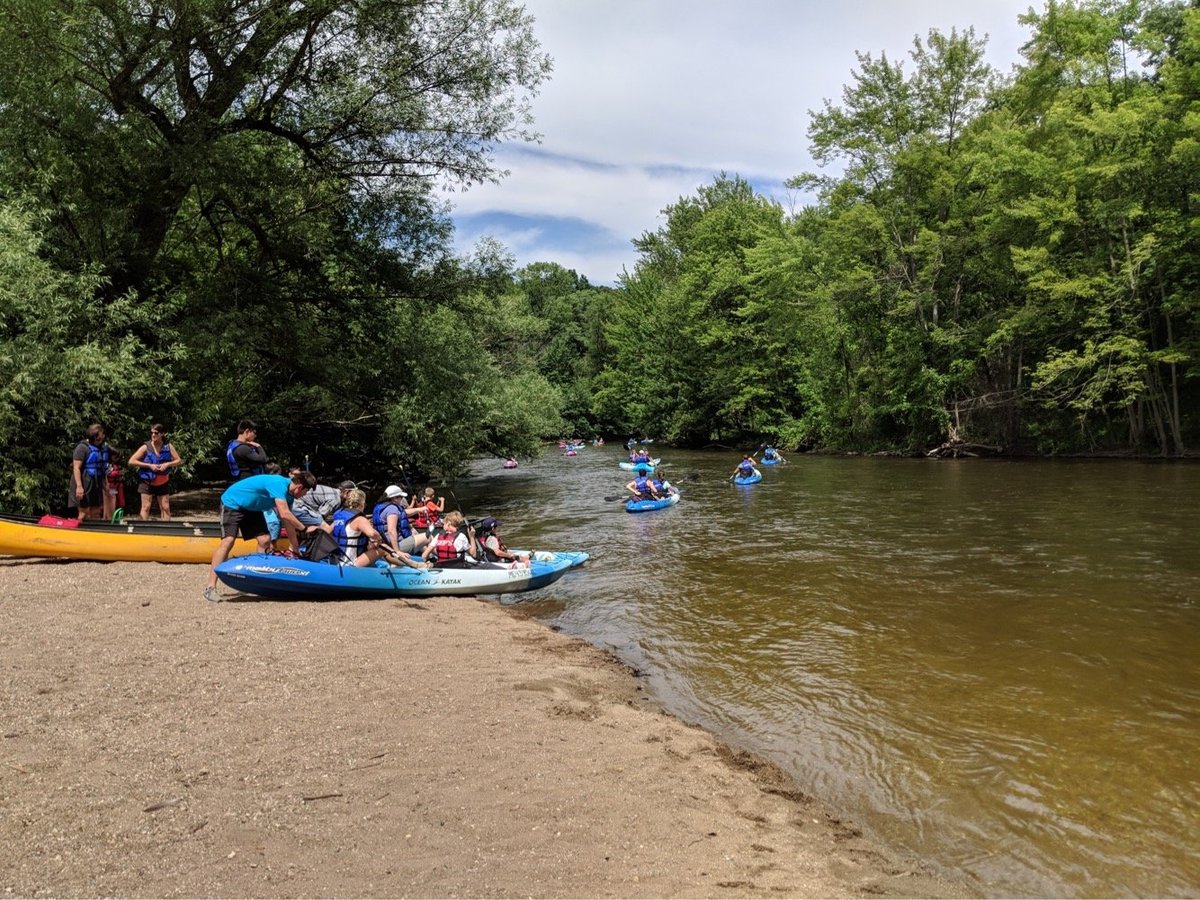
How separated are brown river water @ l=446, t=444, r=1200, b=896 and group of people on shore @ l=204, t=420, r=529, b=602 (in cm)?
147

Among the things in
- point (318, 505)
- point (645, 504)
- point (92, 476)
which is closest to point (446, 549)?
point (318, 505)

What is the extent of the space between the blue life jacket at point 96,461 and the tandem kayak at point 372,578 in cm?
482

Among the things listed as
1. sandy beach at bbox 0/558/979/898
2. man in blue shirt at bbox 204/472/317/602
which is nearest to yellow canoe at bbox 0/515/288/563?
man in blue shirt at bbox 204/472/317/602

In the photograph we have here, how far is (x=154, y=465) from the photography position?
12.6m

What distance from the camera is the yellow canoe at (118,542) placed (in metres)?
10.5

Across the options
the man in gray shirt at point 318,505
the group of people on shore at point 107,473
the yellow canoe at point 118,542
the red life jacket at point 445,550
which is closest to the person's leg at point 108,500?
the group of people on shore at point 107,473

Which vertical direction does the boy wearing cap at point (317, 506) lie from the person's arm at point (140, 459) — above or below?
→ below

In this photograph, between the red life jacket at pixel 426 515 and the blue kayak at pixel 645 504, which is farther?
the blue kayak at pixel 645 504

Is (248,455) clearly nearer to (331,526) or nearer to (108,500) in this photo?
(331,526)

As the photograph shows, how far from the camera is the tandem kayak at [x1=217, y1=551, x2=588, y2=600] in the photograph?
29.8ft

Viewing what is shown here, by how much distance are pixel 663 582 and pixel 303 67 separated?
45.4 feet

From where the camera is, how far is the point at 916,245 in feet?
112

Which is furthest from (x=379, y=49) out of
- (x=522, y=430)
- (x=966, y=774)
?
(x=966, y=774)

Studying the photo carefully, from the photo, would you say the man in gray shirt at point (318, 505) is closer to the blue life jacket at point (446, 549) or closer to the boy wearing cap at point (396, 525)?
the boy wearing cap at point (396, 525)
